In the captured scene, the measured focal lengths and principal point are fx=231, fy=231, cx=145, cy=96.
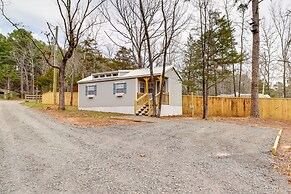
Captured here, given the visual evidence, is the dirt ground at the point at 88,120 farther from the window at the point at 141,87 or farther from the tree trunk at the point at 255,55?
the tree trunk at the point at 255,55

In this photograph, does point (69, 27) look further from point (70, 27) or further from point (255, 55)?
point (255, 55)

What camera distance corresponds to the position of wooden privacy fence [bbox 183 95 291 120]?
15.7 metres

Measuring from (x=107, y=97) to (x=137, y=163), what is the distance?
529 inches

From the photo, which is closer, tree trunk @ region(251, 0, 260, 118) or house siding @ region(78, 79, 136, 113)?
tree trunk @ region(251, 0, 260, 118)

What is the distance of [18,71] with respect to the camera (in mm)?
42625

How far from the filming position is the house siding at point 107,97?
54.9 feet

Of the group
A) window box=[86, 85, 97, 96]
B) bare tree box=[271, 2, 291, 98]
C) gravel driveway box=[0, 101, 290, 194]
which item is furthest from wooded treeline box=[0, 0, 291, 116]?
gravel driveway box=[0, 101, 290, 194]

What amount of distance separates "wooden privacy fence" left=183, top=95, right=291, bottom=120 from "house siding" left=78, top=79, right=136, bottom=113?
18.3 feet

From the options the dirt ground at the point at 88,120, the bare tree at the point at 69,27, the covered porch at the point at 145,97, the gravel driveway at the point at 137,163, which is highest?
the bare tree at the point at 69,27

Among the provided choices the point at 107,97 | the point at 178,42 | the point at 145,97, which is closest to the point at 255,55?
the point at 145,97

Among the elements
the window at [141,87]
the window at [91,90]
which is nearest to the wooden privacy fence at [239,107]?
the window at [141,87]

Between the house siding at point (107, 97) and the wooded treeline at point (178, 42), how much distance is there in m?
2.18

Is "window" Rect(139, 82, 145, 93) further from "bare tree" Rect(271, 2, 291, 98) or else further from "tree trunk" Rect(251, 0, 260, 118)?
"bare tree" Rect(271, 2, 291, 98)

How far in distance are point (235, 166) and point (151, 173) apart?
1798 mm
